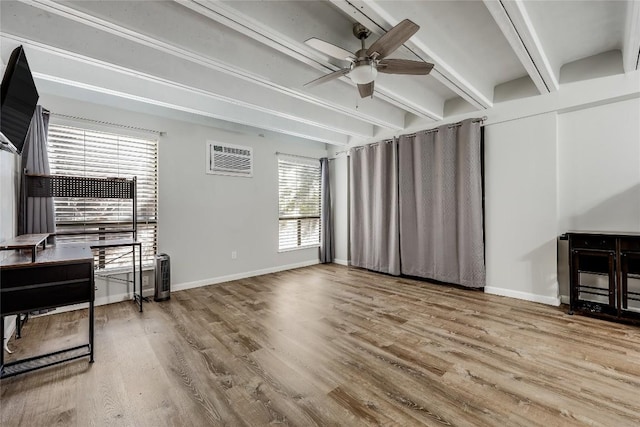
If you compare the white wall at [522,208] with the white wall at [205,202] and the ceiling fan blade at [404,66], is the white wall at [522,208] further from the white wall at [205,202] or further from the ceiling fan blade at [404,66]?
the white wall at [205,202]

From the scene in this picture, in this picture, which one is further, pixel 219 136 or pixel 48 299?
pixel 219 136

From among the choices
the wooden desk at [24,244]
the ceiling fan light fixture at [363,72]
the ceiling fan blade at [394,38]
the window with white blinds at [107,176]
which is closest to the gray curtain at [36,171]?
the window with white blinds at [107,176]

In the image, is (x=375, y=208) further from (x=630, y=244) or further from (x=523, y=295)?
(x=630, y=244)

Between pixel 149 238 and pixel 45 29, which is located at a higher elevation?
pixel 45 29

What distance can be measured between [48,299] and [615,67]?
18.5ft

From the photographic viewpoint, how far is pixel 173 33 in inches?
87.0

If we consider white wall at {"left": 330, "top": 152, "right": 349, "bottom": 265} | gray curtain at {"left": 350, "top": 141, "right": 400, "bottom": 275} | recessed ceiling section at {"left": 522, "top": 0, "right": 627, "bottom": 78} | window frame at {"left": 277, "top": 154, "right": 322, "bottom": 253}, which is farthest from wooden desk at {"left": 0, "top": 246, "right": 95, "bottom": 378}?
white wall at {"left": 330, "top": 152, "right": 349, "bottom": 265}

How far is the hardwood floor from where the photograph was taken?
5.35ft

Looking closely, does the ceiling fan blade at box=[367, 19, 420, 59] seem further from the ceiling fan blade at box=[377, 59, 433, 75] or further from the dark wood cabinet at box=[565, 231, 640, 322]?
the dark wood cabinet at box=[565, 231, 640, 322]

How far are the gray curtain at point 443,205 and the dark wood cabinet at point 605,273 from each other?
1.00 m

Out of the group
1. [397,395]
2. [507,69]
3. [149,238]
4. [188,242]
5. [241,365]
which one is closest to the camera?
[397,395]

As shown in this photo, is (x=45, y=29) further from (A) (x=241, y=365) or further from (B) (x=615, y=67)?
(B) (x=615, y=67)

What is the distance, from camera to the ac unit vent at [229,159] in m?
4.44

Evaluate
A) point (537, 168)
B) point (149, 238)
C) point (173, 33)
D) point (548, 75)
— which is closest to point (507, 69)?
point (548, 75)
